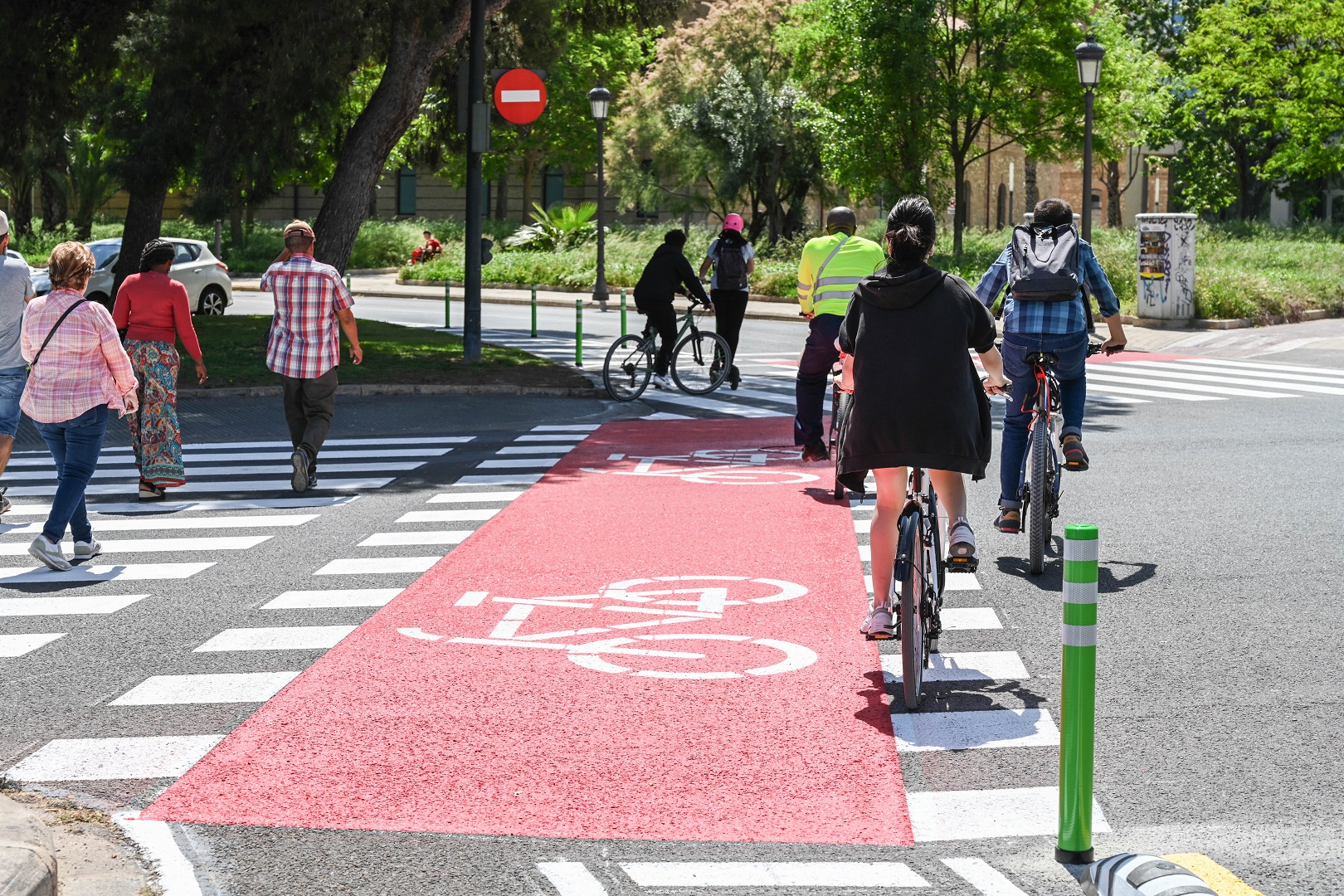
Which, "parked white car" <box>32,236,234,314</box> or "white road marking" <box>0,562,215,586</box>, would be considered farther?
"parked white car" <box>32,236,234,314</box>

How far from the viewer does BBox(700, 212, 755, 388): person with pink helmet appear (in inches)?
720

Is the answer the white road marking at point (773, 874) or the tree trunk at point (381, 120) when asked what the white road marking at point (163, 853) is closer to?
the white road marking at point (773, 874)

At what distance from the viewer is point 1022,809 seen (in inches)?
203

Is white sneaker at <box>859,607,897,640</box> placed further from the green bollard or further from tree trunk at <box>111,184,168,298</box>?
tree trunk at <box>111,184,168,298</box>

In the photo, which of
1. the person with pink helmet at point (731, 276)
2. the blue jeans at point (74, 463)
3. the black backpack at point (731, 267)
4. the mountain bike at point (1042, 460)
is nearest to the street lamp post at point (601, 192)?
the person with pink helmet at point (731, 276)

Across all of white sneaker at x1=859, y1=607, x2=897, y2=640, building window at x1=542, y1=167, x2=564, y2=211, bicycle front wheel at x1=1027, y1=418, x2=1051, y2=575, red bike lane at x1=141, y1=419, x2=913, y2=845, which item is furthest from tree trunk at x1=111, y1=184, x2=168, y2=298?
building window at x1=542, y1=167, x2=564, y2=211

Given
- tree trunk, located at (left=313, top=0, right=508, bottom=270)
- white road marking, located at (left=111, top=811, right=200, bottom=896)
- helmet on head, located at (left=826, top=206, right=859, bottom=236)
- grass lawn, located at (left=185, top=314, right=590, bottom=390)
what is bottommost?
white road marking, located at (left=111, top=811, right=200, bottom=896)

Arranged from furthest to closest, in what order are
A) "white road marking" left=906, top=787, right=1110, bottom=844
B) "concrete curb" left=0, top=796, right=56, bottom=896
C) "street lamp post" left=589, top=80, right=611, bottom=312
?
1. "street lamp post" left=589, top=80, right=611, bottom=312
2. "white road marking" left=906, top=787, right=1110, bottom=844
3. "concrete curb" left=0, top=796, right=56, bottom=896

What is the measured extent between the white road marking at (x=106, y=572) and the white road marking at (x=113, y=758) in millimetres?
3228

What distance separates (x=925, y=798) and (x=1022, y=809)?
304 mm

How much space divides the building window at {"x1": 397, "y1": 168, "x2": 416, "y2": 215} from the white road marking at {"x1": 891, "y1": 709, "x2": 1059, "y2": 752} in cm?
6432

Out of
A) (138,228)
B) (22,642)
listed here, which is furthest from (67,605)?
(138,228)

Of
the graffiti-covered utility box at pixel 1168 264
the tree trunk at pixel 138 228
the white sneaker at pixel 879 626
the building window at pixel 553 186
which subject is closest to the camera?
the white sneaker at pixel 879 626

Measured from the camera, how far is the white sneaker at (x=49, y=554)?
9.23 m
